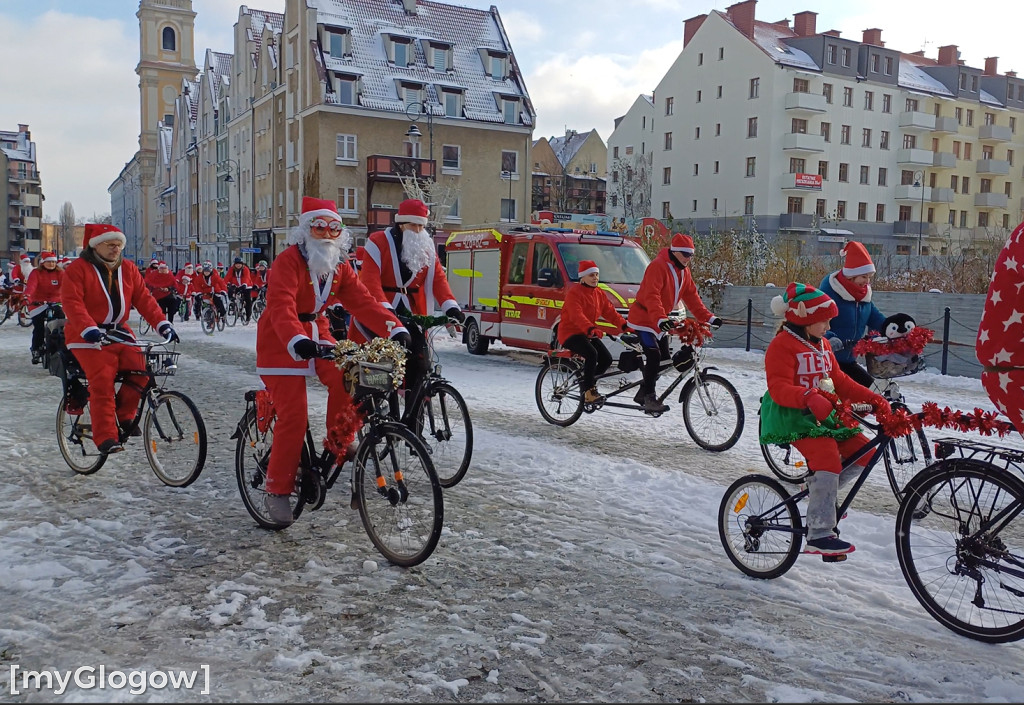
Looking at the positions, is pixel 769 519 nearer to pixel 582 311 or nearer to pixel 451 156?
pixel 582 311

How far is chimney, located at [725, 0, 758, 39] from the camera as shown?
172 ft

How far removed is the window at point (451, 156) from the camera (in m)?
49.5

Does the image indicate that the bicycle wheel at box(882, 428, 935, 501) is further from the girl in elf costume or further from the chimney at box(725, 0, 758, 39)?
the chimney at box(725, 0, 758, 39)

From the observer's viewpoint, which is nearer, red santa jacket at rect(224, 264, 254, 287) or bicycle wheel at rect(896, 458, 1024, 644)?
bicycle wheel at rect(896, 458, 1024, 644)

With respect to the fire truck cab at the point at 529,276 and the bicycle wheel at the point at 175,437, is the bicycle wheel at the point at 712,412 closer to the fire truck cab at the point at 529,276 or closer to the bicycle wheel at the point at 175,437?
the fire truck cab at the point at 529,276

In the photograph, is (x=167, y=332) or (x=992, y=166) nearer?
(x=167, y=332)

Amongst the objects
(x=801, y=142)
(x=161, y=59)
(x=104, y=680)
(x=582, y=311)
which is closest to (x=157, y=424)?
(x=104, y=680)


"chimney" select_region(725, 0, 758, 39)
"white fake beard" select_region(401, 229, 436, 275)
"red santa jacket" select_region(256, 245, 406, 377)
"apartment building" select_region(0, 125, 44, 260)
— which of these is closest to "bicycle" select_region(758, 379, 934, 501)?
"red santa jacket" select_region(256, 245, 406, 377)

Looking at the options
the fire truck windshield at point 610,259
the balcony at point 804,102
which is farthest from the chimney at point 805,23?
the fire truck windshield at point 610,259

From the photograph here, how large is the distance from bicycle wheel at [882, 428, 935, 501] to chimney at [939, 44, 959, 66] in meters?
66.6

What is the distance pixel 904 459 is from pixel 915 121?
5823 cm

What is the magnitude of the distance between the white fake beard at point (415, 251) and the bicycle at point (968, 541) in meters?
4.62

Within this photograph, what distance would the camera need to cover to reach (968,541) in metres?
4.03

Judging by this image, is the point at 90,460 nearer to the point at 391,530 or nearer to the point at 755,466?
the point at 391,530
